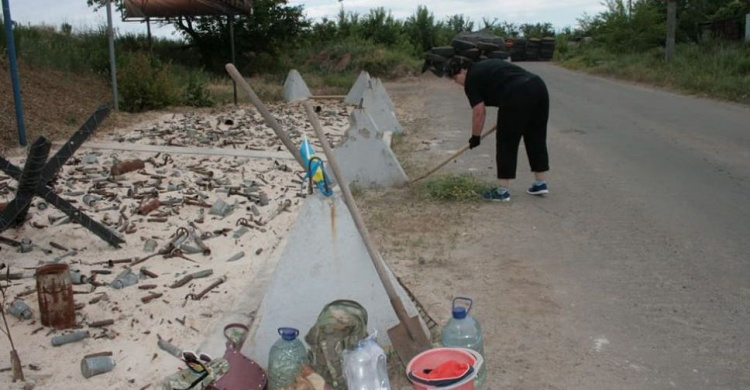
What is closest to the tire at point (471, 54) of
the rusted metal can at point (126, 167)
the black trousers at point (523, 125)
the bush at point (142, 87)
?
the black trousers at point (523, 125)

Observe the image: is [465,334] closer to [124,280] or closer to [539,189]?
[124,280]

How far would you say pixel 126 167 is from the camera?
865 centimetres

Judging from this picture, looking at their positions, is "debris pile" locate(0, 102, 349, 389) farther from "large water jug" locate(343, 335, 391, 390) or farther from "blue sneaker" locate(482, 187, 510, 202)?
"blue sneaker" locate(482, 187, 510, 202)

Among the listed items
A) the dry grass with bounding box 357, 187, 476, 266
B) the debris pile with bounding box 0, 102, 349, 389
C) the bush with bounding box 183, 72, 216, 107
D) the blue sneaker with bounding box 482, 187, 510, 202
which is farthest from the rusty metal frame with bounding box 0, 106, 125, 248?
the bush with bounding box 183, 72, 216, 107

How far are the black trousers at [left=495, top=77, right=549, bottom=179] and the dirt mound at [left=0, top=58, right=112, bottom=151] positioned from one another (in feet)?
21.4

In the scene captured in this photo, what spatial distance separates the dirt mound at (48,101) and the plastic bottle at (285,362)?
7404 millimetres

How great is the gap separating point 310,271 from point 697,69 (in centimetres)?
2160

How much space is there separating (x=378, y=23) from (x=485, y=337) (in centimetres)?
3887

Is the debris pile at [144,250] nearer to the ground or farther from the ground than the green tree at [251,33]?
nearer to the ground

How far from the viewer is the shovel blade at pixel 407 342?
3.94 metres

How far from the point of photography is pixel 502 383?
389cm

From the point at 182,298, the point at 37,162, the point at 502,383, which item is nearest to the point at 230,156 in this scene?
the point at 37,162

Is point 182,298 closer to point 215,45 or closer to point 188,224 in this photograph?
point 188,224

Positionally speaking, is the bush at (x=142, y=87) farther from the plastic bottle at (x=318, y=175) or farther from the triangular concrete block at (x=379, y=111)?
the plastic bottle at (x=318, y=175)
